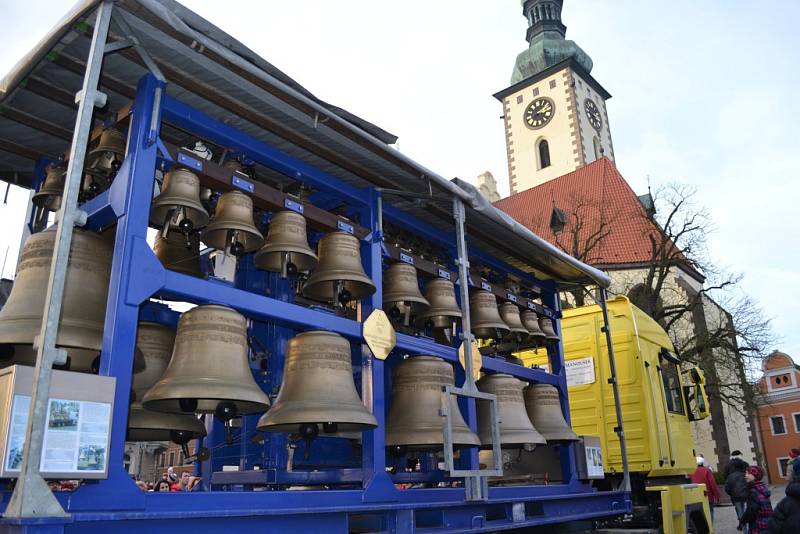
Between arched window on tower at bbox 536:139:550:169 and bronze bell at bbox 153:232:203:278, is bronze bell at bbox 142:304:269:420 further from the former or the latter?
arched window on tower at bbox 536:139:550:169

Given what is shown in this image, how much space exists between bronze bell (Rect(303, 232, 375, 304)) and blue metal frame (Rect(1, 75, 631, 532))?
0.48 ft

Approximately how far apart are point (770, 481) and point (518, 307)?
143 ft

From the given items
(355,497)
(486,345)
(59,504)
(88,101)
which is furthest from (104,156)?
→ (486,345)

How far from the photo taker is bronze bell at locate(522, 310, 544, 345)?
272 inches

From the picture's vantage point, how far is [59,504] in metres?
2.74

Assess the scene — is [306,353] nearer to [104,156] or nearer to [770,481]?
[104,156]

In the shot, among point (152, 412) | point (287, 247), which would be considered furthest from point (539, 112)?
point (152, 412)

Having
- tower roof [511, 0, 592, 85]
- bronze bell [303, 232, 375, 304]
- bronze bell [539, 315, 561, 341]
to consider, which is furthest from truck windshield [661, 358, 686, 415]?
tower roof [511, 0, 592, 85]

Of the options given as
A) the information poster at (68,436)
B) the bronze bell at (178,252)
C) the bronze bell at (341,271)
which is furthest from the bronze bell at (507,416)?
the information poster at (68,436)

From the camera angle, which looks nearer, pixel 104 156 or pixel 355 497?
pixel 355 497

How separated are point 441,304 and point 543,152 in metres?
36.2

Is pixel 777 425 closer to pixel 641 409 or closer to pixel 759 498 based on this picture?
pixel 759 498

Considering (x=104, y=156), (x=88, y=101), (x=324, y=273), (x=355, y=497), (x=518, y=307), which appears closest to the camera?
(x=88, y=101)

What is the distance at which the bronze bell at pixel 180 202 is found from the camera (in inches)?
161
